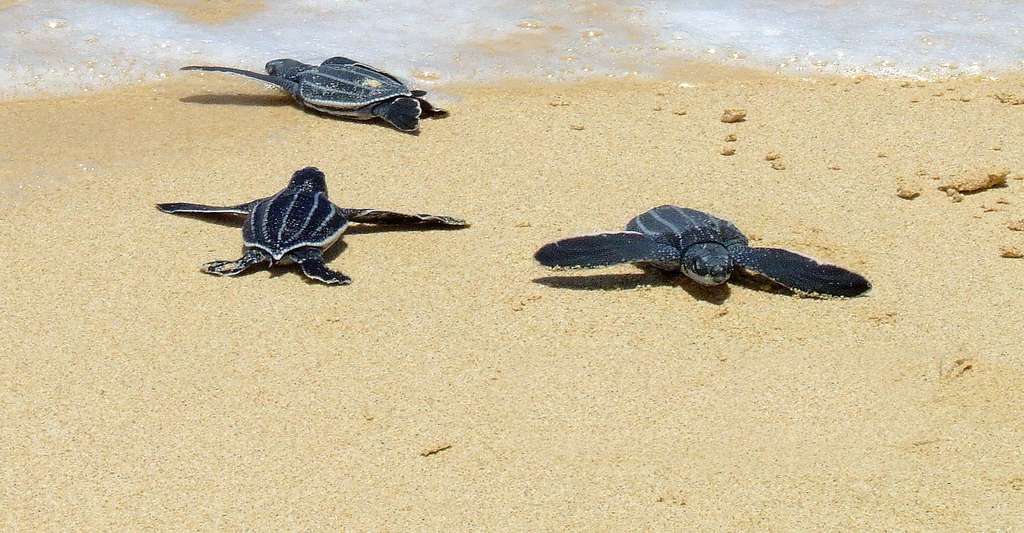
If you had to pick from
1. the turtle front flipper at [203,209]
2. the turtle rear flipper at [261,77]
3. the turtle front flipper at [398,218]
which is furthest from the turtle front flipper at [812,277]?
the turtle rear flipper at [261,77]

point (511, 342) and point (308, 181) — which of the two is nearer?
point (511, 342)

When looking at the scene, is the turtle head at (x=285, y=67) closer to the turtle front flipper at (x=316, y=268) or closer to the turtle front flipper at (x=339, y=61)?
the turtle front flipper at (x=339, y=61)

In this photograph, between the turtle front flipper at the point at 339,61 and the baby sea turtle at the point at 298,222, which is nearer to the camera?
the baby sea turtle at the point at 298,222

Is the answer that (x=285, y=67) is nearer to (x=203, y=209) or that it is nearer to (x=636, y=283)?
(x=203, y=209)

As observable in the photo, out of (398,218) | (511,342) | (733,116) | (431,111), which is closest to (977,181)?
(733,116)

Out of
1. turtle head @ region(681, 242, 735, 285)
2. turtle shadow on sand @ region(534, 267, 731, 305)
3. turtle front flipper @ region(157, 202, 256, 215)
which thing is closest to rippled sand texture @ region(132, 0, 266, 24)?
turtle front flipper @ region(157, 202, 256, 215)

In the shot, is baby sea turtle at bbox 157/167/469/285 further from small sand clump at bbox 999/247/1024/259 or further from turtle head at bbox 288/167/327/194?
small sand clump at bbox 999/247/1024/259

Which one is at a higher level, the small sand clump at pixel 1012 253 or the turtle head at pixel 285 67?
the turtle head at pixel 285 67
